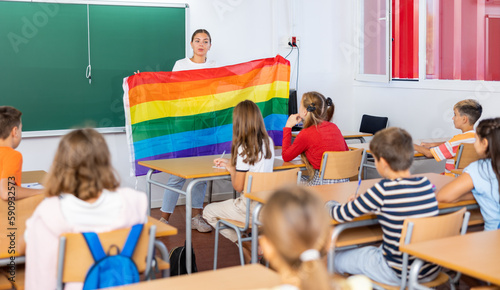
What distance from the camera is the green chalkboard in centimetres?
511

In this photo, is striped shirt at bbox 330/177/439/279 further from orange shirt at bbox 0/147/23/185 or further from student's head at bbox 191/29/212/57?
student's head at bbox 191/29/212/57

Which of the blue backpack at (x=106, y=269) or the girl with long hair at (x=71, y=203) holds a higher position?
the girl with long hair at (x=71, y=203)

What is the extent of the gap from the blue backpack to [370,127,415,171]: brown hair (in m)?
1.22

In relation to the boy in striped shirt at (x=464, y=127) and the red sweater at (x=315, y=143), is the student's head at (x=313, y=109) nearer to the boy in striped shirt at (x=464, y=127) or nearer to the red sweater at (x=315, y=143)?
the red sweater at (x=315, y=143)

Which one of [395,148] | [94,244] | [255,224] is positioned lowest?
[255,224]

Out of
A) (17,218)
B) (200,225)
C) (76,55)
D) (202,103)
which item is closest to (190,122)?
(202,103)

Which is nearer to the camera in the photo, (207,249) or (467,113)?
(467,113)

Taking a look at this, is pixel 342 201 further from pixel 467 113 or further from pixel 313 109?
pixel 467 113

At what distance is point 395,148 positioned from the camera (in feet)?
8.46

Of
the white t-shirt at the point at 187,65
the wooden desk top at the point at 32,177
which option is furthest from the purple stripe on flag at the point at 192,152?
the wooden desk top at the point at 32,177

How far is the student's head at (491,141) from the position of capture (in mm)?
2844

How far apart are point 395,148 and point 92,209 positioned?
4.40 feet

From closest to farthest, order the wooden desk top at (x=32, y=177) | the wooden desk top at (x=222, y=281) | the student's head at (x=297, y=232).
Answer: the student's head at (x=297, y=232)
the wooden desk top at (x=222, y=281)
the wooden desk top at (x=32, y=177)

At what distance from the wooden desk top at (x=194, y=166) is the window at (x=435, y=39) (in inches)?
87.5
